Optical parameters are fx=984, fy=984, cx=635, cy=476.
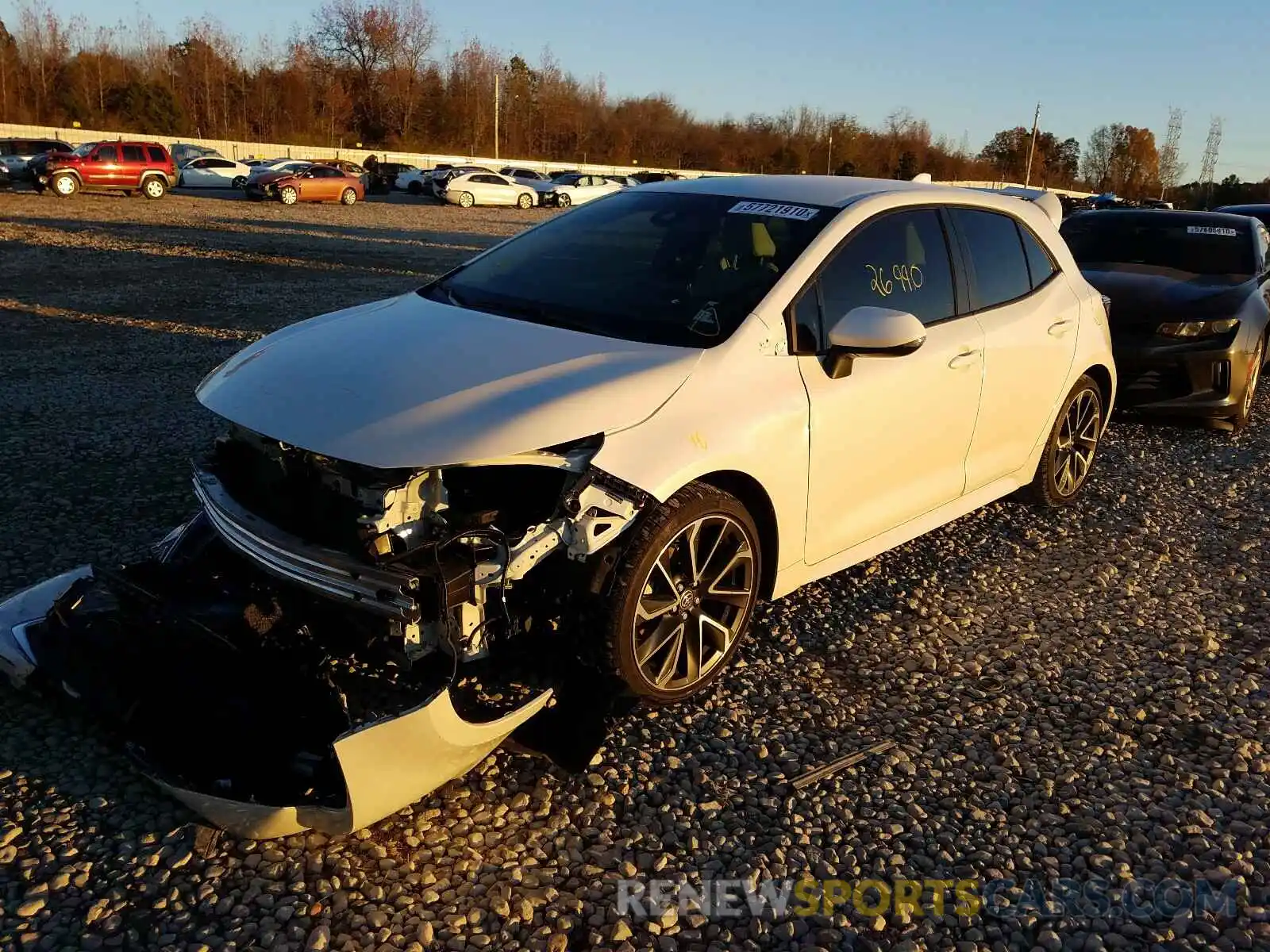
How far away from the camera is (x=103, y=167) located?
28.0 metres

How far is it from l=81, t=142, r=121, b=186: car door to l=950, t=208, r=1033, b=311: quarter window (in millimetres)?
29359

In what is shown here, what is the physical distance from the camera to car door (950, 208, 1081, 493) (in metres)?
4.64

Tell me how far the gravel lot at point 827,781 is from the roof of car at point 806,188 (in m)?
1.76

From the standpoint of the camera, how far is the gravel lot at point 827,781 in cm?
255

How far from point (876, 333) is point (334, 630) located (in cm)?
213

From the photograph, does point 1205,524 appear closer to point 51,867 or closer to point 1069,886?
point 1069,886

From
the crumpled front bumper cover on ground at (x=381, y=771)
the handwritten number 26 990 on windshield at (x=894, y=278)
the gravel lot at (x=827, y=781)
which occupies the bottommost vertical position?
the gravel lot at (x=827, y=781)

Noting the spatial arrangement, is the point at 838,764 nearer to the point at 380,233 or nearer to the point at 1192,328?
the point at 1192,328

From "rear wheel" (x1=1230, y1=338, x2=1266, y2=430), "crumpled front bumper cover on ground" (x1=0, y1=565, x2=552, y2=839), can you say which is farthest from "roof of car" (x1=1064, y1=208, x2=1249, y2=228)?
"crumpled front bumper cover on ground" (x1=0, y1=565, x2=552, y2=839)

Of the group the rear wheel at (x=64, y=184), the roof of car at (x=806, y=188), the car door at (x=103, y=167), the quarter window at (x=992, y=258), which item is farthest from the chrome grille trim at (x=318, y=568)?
the rear wheel at (x=64, y=184)

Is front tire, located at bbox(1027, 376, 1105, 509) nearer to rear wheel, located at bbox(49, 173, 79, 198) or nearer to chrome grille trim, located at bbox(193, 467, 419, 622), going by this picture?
chrome grille trim, located at bbox(193, 467, 419, 622)

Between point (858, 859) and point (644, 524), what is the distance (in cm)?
118

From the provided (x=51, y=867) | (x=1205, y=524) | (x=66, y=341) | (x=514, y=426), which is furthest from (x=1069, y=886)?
(x=66, y=341)

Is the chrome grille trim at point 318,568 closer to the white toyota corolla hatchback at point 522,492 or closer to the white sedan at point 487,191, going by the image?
the white toyota corolla hatchback at point 522,492
